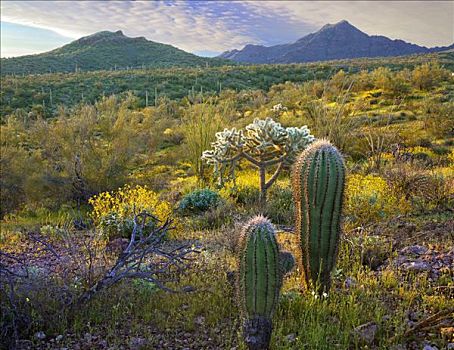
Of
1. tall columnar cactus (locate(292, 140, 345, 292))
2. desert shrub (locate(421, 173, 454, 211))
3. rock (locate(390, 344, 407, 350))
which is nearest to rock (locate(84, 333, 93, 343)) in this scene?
tall columnar cactus (locate(292, 140, 345, 292))

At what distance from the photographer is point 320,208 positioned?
4.52 meters

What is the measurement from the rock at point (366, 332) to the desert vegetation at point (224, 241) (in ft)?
0.08

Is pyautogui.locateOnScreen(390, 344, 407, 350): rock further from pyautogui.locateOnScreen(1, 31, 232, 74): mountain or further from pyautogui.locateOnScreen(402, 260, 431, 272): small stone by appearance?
pyautogui.locateOnScreen(1, 31, 232, 74): mountain

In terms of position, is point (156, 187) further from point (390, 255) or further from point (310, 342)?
point (310, 342)

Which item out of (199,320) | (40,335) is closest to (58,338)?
(40,335)

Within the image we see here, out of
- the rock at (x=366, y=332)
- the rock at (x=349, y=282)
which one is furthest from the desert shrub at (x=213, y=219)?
the rock at (x=366, y=332)

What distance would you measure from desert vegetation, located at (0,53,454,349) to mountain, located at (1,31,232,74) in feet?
142

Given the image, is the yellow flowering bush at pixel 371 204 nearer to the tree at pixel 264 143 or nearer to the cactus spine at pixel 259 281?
the tree at pixel 264 143

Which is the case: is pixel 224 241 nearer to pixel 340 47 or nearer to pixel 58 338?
pixel 58 338

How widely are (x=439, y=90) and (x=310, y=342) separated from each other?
22.2 meters

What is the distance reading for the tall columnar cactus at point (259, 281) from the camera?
12.6ft

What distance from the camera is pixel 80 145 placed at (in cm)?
1120

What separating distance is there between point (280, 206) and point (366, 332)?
4845 millimetres

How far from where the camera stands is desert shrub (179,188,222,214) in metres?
9.15
